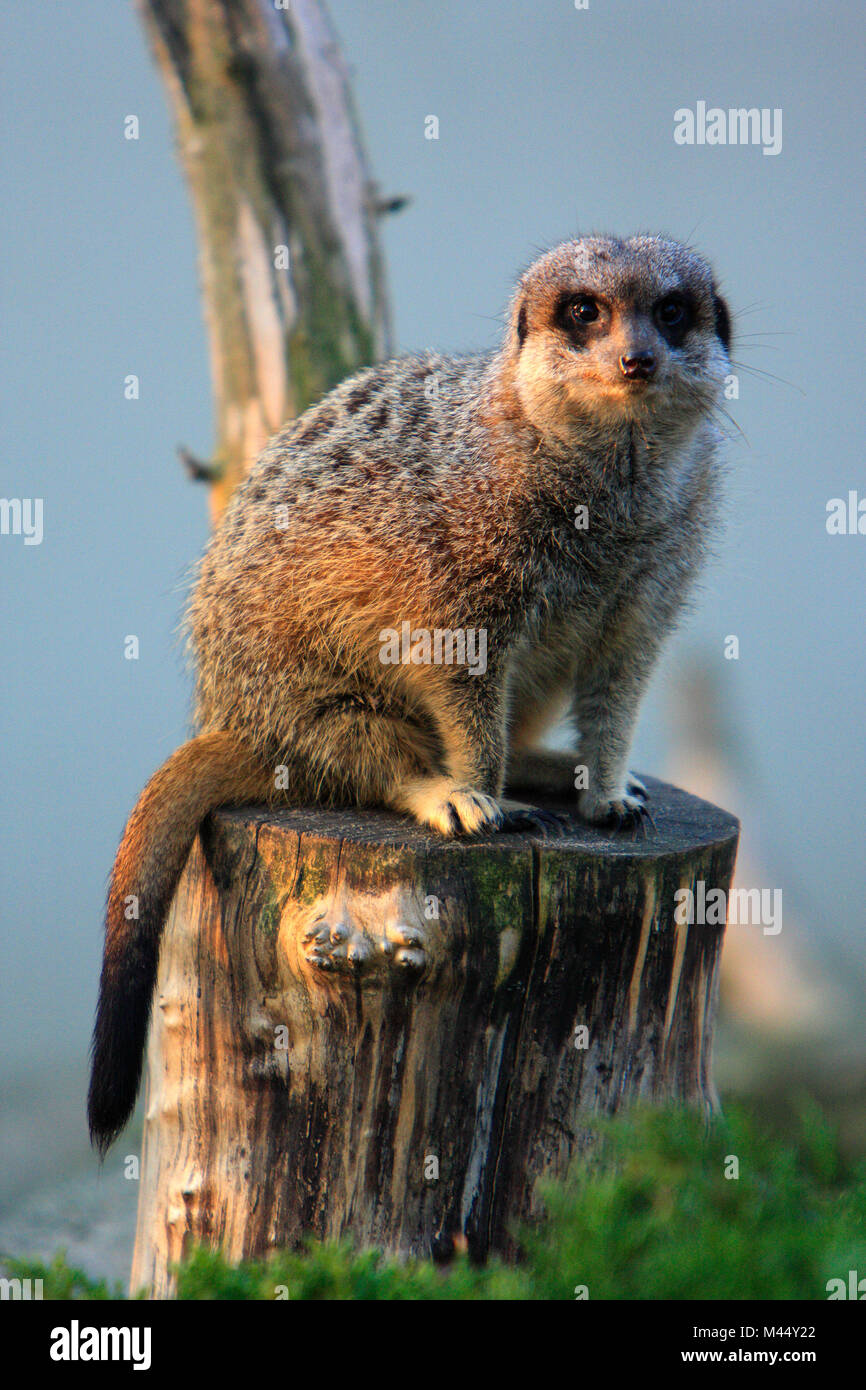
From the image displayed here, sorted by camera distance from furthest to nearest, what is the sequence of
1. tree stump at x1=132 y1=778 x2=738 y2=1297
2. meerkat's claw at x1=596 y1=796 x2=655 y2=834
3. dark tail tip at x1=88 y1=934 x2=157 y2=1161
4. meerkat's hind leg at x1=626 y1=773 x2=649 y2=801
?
meerkat's hind leg at x1=626 y1=773 x2=649 y2=801, meerkat's claw at x1=596 y1=796 x2=655 y2=834, dark tail tip at x1=88 y1=934 x2=157 y2=1161, tree stump at x1=132 y1=778 x2=738 y2=1297

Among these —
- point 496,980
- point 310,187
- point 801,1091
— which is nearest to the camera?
point 496,980

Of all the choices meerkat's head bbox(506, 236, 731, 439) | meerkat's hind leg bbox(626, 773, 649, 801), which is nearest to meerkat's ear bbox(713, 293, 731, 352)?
meerkat's head bbox(506, 236, 731, 439)

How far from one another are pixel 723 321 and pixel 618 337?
0.48m

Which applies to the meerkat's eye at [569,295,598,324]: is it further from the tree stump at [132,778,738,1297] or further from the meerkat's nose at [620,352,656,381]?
the tree stump at [132,778,738,1297]

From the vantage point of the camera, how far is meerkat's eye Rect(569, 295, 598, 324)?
2.99 metres

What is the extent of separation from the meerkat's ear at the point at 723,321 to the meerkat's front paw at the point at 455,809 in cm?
144

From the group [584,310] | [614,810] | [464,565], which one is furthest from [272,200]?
[614,810]

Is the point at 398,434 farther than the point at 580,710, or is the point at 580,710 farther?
the point at 580,710

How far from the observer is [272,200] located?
463 centimetres

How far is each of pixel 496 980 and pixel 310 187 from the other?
3.40 meters

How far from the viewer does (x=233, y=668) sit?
131 inches

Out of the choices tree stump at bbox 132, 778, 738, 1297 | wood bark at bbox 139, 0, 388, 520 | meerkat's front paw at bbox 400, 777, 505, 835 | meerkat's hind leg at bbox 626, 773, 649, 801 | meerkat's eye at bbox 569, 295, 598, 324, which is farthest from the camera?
wood bark at bbox 139, 0, 388, 520

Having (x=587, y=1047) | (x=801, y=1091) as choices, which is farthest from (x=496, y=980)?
(x=801, y=1091)
